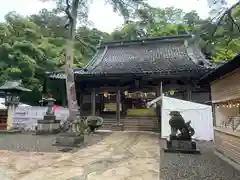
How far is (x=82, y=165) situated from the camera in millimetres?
4562

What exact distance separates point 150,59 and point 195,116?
5842 millimetres

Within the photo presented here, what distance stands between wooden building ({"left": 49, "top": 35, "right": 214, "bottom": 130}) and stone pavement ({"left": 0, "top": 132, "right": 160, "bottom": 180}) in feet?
19.6

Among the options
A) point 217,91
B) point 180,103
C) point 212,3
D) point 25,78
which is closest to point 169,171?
point 217,91

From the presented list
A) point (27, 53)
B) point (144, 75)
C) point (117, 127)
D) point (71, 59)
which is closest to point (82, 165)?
point (71, 59)

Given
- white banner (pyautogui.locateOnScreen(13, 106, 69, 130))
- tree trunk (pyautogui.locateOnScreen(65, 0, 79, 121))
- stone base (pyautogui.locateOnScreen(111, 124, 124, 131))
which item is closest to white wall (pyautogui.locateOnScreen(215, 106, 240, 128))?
tree trunk (pyautogui.locateOnScreen(65, 0, 79, 121))

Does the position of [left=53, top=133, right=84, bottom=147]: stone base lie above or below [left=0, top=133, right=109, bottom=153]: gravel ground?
above

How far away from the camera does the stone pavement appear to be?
12.6ft

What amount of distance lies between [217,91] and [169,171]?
3432 millimetres

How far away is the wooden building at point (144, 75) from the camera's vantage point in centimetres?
1109

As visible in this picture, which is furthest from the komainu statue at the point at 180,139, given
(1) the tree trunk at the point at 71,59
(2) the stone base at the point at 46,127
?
(2) the stone base at the point at 46,127

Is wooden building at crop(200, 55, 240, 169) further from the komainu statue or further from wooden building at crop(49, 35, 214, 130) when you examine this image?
wooden building at crop(49, 35, 214, 130)

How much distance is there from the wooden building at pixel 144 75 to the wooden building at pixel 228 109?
4.14m

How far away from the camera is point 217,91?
6320 mm

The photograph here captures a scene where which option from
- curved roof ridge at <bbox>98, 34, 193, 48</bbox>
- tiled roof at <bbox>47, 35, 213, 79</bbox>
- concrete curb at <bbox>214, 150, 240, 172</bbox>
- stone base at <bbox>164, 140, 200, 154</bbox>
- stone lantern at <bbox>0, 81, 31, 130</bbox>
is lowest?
concrete curb at <bbox>214, 150, 240, 172</bbox>
